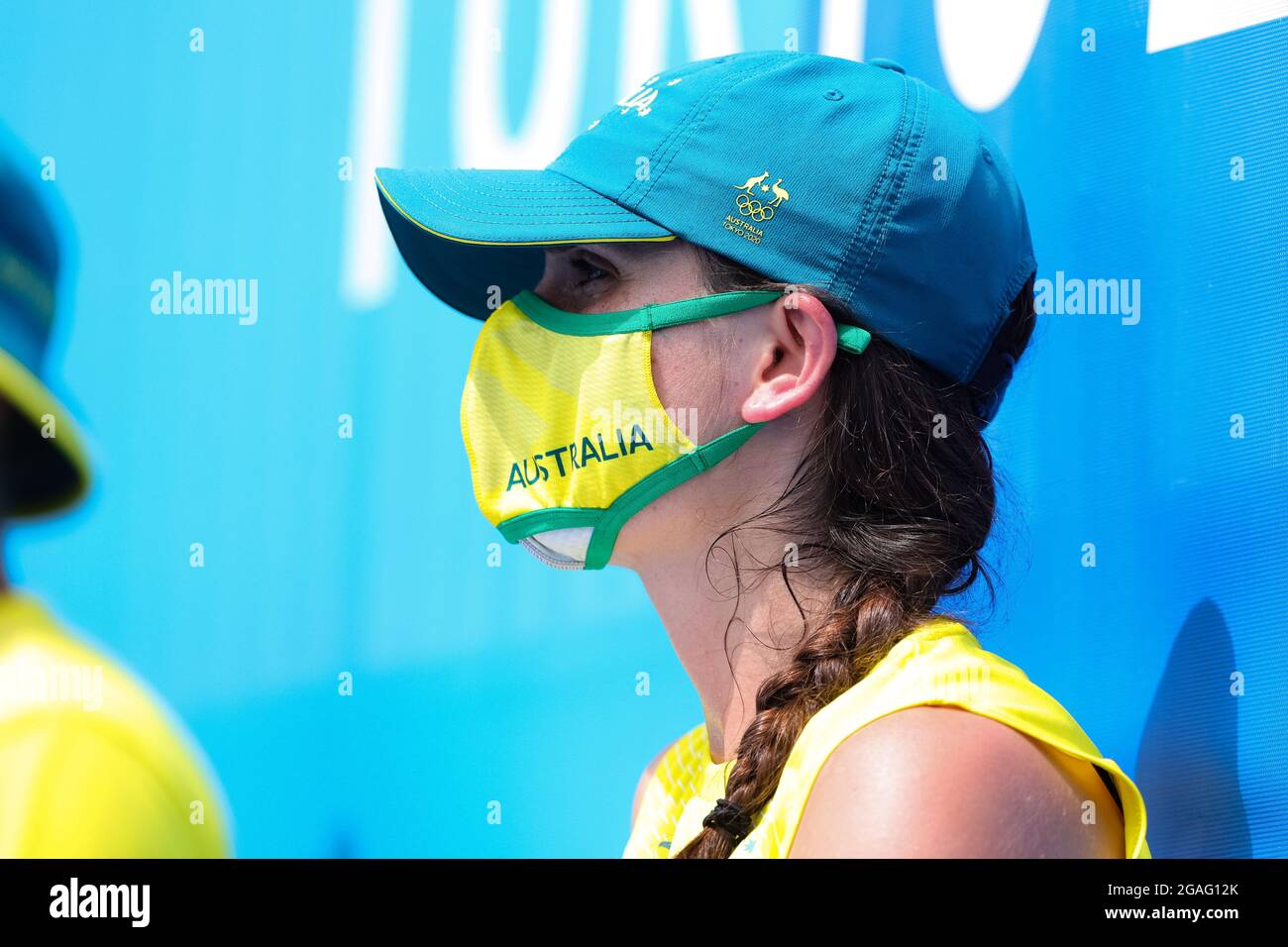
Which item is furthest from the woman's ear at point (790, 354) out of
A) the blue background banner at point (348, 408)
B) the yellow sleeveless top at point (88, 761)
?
the yellow sleeveless top at point (88, 761)

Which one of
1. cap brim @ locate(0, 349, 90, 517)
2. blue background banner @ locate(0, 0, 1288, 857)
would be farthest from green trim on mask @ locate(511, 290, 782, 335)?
cap brim @ locate(0, 349, 90, 517)

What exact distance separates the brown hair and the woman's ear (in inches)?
1.1

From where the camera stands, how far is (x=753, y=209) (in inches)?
67.0

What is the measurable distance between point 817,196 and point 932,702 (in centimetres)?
72

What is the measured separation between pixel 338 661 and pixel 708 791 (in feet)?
3.06

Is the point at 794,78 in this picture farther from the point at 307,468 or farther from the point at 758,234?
the point at 307,468

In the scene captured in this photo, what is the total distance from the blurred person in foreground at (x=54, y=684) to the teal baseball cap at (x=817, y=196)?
0.99 meters

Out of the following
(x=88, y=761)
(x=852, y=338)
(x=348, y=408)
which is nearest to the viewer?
(x=852, y=338)

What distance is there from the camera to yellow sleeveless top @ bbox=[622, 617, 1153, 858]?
4.75 ft

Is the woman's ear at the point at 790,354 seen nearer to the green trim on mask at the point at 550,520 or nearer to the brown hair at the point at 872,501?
the brown hair at the point at 872,501

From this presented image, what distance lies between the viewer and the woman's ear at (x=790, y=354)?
170 cm

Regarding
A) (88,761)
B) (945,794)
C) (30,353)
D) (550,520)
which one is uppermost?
(30,353)

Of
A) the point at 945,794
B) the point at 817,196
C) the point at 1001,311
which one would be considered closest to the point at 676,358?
the point at 817,196

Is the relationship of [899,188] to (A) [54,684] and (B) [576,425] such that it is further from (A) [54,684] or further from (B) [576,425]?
(A) [54,684]
